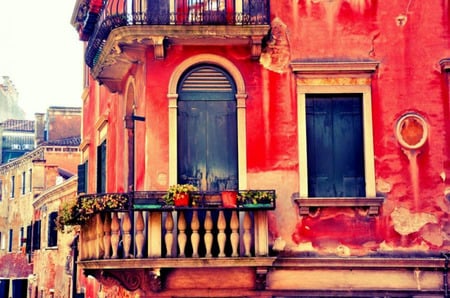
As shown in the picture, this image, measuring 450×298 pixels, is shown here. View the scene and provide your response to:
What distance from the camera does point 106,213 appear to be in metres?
13.1

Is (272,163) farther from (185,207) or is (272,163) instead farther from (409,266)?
(409,266)

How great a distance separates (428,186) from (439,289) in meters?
1.62

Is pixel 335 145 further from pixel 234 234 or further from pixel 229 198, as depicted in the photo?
pixel 234 234

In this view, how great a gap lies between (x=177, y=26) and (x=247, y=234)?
339 centimetres

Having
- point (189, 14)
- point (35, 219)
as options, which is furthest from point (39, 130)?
point (189, 14)

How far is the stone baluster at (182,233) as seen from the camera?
42.0 feet

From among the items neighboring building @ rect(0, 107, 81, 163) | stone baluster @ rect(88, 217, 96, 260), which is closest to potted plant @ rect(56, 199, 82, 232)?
stone baluster @ rect(88, 217, 96, 260)

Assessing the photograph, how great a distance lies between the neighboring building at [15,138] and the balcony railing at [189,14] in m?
42.5

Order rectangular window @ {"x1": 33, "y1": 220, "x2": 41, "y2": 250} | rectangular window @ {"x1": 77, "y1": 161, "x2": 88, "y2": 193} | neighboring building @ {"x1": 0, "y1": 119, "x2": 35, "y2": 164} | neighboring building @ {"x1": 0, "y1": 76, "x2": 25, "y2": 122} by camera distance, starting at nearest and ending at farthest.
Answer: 1. rectangular window @ {"x1": 77, "y1": 161, "x2": 88, "y2": 193}
2. rectangular window @ {"x1": 33, "y1": 220, "x2": 41, "y2": 250}
3. neighboring building @ {"x1": 0, "y1": 119, "x2": 35, "y2": 164}
4. neighboring building @ {"x1": 0, "y1": 76, "x2": 25, "y2": 122}

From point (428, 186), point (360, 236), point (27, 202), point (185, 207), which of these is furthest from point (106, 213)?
point (27, 202)


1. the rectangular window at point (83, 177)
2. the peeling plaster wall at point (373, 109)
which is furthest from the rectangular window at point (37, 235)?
the peeling plaster wall at point (373, 109)

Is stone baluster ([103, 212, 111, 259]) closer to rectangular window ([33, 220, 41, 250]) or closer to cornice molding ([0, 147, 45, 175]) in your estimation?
rectangular window ([33, 220, 41, 250])

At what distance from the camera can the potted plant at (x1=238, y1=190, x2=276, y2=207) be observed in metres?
12.8

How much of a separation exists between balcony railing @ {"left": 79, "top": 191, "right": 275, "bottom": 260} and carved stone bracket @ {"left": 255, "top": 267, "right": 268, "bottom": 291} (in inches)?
10.6
